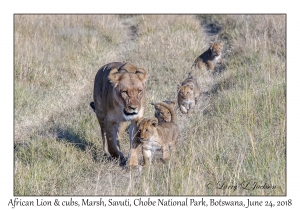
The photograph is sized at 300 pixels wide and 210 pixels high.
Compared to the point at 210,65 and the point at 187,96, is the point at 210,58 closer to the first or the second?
the point at 210,65

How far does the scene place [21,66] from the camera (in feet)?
33.2

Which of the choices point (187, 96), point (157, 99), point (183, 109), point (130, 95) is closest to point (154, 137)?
point (130, 95)

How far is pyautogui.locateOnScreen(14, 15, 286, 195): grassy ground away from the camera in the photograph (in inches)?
213

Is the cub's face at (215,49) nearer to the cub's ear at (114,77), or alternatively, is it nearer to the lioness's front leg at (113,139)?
Answer: the lioness's front leg at (113,139)

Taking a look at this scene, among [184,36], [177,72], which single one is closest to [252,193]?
[177,72]

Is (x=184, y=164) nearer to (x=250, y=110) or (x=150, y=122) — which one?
(x=150, y=122)

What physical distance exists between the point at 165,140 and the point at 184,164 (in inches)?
31.4

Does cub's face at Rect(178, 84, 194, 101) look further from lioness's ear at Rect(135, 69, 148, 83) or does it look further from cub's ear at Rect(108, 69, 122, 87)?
cub's ear at Rect(108, 69, 122, 87)

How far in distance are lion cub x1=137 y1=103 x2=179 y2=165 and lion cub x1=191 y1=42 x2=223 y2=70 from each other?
444 cm

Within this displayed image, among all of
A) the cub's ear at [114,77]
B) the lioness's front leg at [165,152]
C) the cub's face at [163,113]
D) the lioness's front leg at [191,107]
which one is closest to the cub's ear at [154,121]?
the lioness's front leg at [165,152]

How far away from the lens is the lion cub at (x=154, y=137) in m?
6.14

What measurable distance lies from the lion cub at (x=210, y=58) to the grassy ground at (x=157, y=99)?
25 centimetres

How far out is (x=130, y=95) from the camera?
5926 millimetres

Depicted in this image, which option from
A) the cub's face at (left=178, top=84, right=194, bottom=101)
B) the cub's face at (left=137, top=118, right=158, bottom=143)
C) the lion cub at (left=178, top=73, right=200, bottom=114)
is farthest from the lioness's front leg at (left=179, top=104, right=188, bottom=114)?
the cub's face at (left=137, top=118, right=158, bottom=143)
